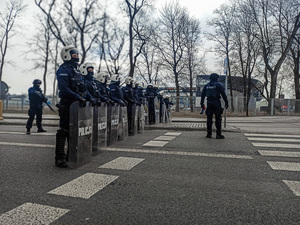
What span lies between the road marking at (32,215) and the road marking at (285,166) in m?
3.65

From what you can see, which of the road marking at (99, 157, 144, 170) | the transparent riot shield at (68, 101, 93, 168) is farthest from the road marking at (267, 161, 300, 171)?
the transparent riot shield at (68, 101, 93, 168)

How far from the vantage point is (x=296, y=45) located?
103 ft

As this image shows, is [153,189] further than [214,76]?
No

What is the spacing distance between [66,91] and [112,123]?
8.73 feet

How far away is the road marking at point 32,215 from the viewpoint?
2615 millimetres

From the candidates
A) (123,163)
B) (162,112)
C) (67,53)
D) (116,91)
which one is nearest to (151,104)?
(162,112)

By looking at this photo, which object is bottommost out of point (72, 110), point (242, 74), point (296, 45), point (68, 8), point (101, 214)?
point (101, 214)

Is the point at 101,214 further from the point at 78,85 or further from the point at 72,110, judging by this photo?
the point at 78,85

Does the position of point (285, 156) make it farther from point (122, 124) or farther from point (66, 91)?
point (66, 91)

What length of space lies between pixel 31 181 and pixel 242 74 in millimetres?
31607

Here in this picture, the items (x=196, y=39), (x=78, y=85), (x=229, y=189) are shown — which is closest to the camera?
(x=229, y=189)

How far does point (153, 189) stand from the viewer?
3.61m

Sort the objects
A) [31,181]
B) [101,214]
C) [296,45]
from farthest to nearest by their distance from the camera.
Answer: [296,45] → [31,181] → [101,214]

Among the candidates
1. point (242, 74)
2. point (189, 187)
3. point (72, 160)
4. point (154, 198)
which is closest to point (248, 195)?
point (189, 187)
